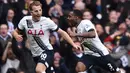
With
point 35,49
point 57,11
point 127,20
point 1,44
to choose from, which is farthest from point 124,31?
point 35,49

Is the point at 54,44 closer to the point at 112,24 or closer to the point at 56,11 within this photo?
the point at 56,11

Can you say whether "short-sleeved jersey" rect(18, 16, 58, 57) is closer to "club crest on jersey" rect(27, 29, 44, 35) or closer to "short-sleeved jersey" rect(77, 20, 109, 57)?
"club crest on jersey" rect(27, 29, 44, 35)

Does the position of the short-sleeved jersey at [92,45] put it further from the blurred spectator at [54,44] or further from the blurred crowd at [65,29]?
the blurred spectator at [54,44]

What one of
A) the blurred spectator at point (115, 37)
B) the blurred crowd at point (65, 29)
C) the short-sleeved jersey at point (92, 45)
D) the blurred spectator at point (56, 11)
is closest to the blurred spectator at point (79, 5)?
the blurred crowd at point (65, 29)

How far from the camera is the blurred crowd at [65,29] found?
16.0 meters

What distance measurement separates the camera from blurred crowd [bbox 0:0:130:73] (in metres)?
16.0

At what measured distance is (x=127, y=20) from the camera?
1870 centimetres

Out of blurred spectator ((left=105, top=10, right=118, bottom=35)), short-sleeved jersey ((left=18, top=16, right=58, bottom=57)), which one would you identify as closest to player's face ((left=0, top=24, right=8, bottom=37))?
short-sleeved jersey ((left=18, top=16, right=58, bottom=57))

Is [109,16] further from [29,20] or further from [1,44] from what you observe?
[29,20]

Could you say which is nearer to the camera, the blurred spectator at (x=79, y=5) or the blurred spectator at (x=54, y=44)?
the blurred spectator at (x=54, y=44)

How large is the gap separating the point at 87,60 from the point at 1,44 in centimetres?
305

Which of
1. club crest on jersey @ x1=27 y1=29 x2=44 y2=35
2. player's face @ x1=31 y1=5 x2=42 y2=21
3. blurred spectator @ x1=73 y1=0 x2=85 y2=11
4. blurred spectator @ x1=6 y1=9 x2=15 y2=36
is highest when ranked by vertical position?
player's face @ x1=31 y1=5 x2=42 y2=21

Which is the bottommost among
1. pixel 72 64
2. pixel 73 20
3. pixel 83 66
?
pixel 72 64

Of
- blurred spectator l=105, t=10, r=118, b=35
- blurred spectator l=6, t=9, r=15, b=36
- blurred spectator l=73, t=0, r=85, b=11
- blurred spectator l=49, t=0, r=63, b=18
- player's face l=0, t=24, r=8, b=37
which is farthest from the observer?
blurred spectator l=73, t=0, r=85, b=11
